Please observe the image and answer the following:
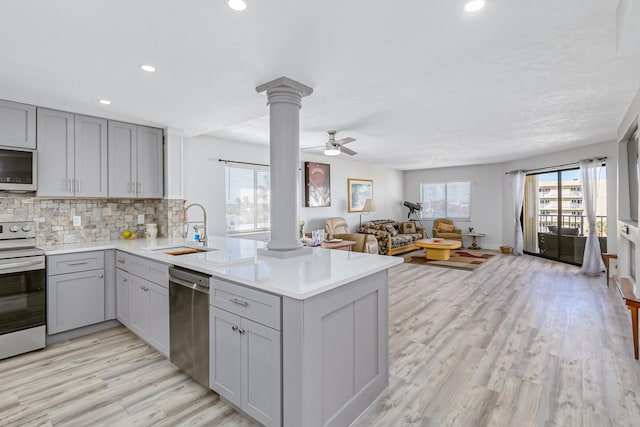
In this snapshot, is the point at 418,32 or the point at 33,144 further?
A: the point at 33,144

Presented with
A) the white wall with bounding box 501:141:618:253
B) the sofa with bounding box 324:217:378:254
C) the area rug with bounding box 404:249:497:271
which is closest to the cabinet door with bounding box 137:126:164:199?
the sofa with bounding box 324:217:378:254

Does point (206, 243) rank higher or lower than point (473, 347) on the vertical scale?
higher

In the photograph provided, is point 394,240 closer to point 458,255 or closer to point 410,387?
point 458,255

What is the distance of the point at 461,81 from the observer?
2.86m

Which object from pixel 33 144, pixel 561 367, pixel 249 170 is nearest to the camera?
pixel 561 367

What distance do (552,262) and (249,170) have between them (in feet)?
22.1

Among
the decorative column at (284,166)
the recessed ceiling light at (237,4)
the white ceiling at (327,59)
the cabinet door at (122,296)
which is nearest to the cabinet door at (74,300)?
the cabinet door at (122,296)

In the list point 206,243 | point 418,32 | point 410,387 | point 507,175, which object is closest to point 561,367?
point 410,387

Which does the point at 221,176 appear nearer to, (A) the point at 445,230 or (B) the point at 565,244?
(A) the point at 445,230

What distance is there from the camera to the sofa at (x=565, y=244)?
6.34 metres

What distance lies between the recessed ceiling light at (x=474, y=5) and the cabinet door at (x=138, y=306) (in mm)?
3141

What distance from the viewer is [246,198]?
544cm

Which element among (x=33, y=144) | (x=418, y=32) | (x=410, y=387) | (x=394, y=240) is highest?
(x=418, y=32)

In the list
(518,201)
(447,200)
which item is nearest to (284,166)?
(518,201)
